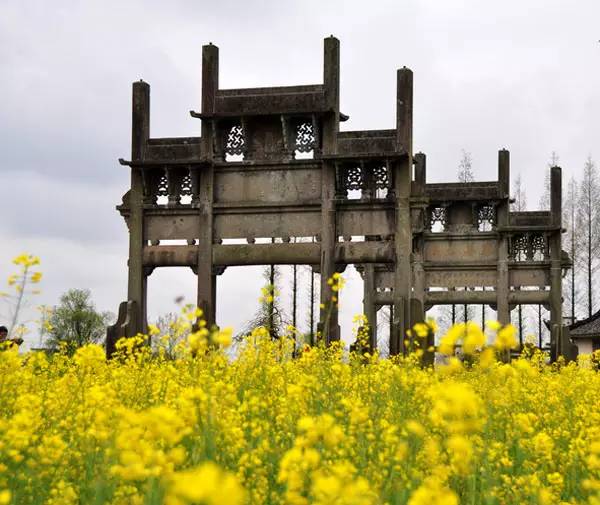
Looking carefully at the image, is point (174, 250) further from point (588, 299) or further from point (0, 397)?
point (588, 299)

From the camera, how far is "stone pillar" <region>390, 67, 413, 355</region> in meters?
18.6

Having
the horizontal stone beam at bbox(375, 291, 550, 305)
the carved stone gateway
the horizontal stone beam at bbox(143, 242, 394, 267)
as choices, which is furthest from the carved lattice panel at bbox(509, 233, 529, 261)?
the horizontal stone beam at bbox(143, 242, 394, 267)

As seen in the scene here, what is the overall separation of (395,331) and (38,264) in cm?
1436

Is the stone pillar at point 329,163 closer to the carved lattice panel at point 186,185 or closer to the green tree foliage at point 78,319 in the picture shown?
the carved lattice panel at point 186,185

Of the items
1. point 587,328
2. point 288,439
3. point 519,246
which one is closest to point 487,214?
point 519,246

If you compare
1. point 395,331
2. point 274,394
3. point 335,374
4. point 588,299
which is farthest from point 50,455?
point 588,299

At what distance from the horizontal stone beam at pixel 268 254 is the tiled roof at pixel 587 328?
1871 cm

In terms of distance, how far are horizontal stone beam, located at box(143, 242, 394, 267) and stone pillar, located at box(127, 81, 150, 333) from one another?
0.29m

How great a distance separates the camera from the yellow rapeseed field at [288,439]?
9.38ft

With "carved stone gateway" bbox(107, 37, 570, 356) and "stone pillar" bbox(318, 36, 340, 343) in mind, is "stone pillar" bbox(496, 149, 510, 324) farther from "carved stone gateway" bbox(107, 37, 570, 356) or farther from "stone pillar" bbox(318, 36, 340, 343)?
"stone pillar" bbox(318, 36, 340, 343)

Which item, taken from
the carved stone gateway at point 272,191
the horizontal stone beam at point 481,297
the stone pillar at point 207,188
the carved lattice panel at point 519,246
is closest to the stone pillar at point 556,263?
the horizontal stone beam at point 481,297

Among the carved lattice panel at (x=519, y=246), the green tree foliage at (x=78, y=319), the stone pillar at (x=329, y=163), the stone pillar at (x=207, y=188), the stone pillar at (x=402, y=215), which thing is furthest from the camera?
the green tree foliage at (x=78, y=319)

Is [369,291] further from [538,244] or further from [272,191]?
[272,191]

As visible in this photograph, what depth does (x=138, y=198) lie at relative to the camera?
20188 mm
